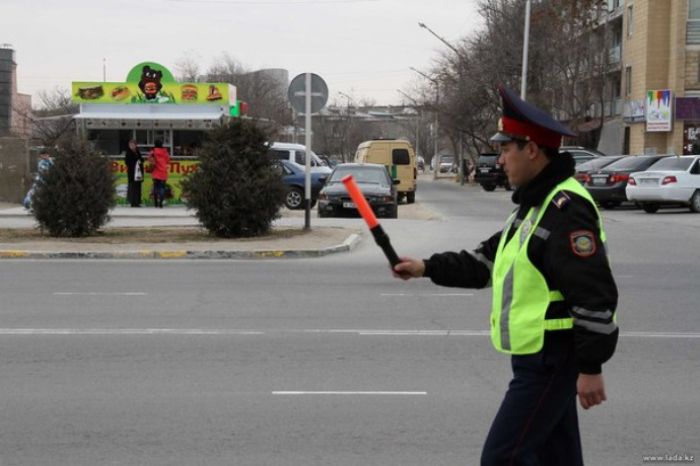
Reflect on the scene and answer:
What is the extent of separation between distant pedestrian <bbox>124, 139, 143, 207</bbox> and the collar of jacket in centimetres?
2293

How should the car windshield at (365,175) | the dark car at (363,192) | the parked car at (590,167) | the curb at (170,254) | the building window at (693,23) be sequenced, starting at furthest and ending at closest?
the building window at (693,23) < the parked car at (590,167) < the car windshield at (365,175) < the dark car at (363,192) < the curb at (170,254)

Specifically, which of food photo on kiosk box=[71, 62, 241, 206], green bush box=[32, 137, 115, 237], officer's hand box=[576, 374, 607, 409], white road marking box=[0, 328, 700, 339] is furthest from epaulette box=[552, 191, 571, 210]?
food photo on kiosk box=[71, 62, 241, 206]

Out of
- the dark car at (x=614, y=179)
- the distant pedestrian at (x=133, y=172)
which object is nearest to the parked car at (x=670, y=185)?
the dark car at (x=614, y=179)

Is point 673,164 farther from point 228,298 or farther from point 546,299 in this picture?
point 546,299

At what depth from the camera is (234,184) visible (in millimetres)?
17672

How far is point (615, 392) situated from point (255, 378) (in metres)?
2.62

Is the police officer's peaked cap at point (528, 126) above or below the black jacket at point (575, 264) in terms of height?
above

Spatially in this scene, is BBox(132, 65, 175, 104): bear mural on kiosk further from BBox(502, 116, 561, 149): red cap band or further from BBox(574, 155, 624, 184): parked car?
BBox(502, 116, 561, 149): red cap band

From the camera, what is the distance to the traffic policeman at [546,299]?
3.43 meters

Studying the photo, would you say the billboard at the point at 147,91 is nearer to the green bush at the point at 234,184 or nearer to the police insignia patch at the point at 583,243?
the green bush at the point at 234,184

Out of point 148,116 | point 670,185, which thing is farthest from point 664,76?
point 148,116

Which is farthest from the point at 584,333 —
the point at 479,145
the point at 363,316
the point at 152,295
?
the point at 479,145

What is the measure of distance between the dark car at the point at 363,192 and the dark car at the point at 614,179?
7.23 m

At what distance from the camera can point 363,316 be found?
1016 cm
